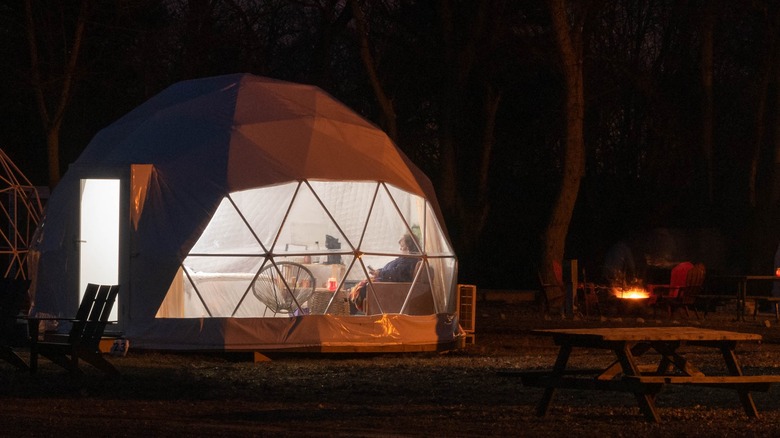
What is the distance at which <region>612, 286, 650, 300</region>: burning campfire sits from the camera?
2175 centimetres

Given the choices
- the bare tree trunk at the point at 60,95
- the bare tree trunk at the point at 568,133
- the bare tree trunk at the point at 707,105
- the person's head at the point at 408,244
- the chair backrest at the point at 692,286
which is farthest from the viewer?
the bare tree trunk at the point at 707,105

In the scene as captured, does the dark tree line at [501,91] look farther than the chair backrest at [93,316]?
Yes

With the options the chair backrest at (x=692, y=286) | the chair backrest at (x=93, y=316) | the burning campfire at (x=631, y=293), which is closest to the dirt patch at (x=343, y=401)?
the chair backrest at (x=93, y=316)

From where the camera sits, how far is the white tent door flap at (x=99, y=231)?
15.4 m

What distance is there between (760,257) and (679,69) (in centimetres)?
970

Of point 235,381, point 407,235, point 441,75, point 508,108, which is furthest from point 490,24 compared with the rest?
point 235,381

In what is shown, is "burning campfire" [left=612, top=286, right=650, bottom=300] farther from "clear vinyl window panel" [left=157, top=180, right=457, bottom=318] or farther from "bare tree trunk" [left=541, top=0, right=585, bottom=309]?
"clear vinyl window panel" [left=157, top=180, right=457, bottom=318]

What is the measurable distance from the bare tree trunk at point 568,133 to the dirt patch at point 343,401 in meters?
8.58

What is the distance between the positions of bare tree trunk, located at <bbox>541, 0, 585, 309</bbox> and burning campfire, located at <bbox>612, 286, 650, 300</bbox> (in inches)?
42.1

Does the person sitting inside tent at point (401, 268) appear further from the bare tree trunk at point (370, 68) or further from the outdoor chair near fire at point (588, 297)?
the bare tree trunk at point (370, 68)

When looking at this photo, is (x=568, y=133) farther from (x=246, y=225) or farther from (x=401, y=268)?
(x=246, y=225)

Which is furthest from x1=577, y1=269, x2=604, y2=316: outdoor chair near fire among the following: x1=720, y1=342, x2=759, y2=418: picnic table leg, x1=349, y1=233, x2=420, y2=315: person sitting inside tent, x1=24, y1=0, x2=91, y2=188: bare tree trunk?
x1=720, y1=342, x2=759, y2=418: picnic table leg

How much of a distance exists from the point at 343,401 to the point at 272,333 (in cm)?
386

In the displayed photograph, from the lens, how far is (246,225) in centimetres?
1543
